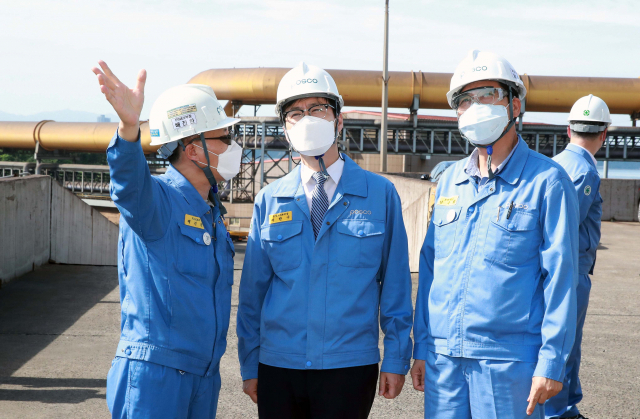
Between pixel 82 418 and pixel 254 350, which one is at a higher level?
pixel 254 350

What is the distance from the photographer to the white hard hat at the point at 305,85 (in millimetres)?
2605

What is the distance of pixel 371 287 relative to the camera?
2562 millimetres

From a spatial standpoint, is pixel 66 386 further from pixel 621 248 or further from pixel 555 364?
pixel 621 248

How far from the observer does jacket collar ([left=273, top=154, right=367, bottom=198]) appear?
8.52ft

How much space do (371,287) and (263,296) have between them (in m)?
0.55

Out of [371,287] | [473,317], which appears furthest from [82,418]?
[473,317]

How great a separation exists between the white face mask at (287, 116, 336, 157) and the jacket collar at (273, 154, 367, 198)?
0.48 feet

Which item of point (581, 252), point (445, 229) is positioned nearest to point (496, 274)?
point (445, 229)

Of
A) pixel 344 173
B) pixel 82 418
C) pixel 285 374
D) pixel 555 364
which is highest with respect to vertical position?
pixel 344 173

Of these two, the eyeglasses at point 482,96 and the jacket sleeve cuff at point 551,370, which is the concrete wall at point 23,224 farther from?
the jacket sleeve cuff at point 551,370

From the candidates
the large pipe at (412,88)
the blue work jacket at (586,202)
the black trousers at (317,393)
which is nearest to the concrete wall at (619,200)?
the large pipe at (412,88)

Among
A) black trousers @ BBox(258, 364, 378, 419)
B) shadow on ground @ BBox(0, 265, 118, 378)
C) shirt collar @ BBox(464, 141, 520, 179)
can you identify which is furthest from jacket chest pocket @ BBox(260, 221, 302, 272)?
shadow on ground @ BBox(0, 265, 118, 378)

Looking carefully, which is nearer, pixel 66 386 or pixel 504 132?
pixel 504 132

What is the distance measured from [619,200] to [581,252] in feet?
59.5
